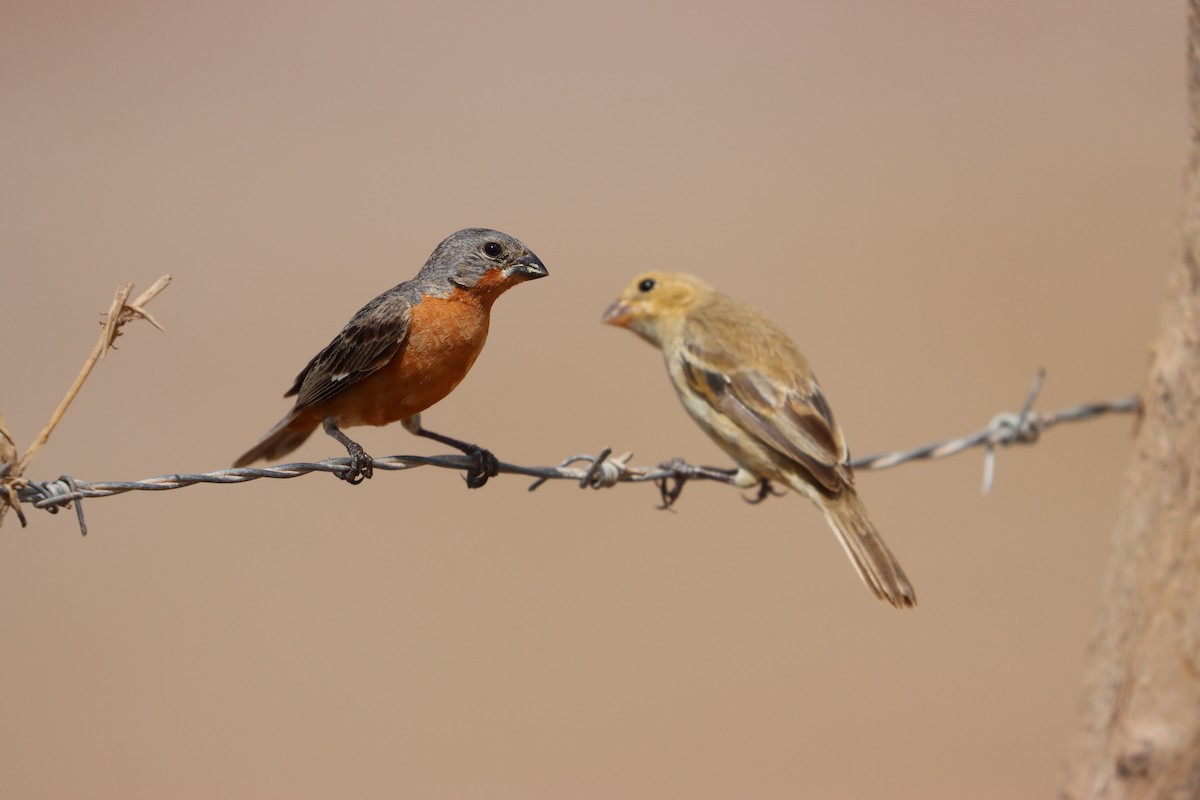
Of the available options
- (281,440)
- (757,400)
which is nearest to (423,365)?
(281,440)

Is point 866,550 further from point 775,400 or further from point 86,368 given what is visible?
point 86,368

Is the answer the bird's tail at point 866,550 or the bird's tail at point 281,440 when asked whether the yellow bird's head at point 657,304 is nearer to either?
the bird's tail at point 866,550

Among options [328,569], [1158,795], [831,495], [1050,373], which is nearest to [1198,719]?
[1158,795]

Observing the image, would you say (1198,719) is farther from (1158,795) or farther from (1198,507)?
(1198,507)

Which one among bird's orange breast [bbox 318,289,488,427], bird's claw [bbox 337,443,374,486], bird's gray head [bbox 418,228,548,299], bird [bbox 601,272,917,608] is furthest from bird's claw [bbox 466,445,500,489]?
bird [bbox 601,272,917,608]

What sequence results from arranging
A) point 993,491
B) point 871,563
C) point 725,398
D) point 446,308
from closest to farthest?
1. point 446,308
2. point 871,563
3. point 725,398
4. point 993,491

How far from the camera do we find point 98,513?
41.8 ft

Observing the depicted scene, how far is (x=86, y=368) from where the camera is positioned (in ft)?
10.7

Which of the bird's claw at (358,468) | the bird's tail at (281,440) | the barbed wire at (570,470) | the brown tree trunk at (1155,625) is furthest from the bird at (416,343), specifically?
the brown tree trunk at (1155,625)

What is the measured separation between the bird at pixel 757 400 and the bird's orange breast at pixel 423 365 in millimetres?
1927

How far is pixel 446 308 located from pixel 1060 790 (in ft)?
9.05

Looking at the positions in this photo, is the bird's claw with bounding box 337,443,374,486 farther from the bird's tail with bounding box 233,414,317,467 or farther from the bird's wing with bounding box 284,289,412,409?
the bird's tail with bounding box 233,414,317,467

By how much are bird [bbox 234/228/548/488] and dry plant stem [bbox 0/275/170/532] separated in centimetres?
124

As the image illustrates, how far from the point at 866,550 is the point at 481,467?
6.19ft
